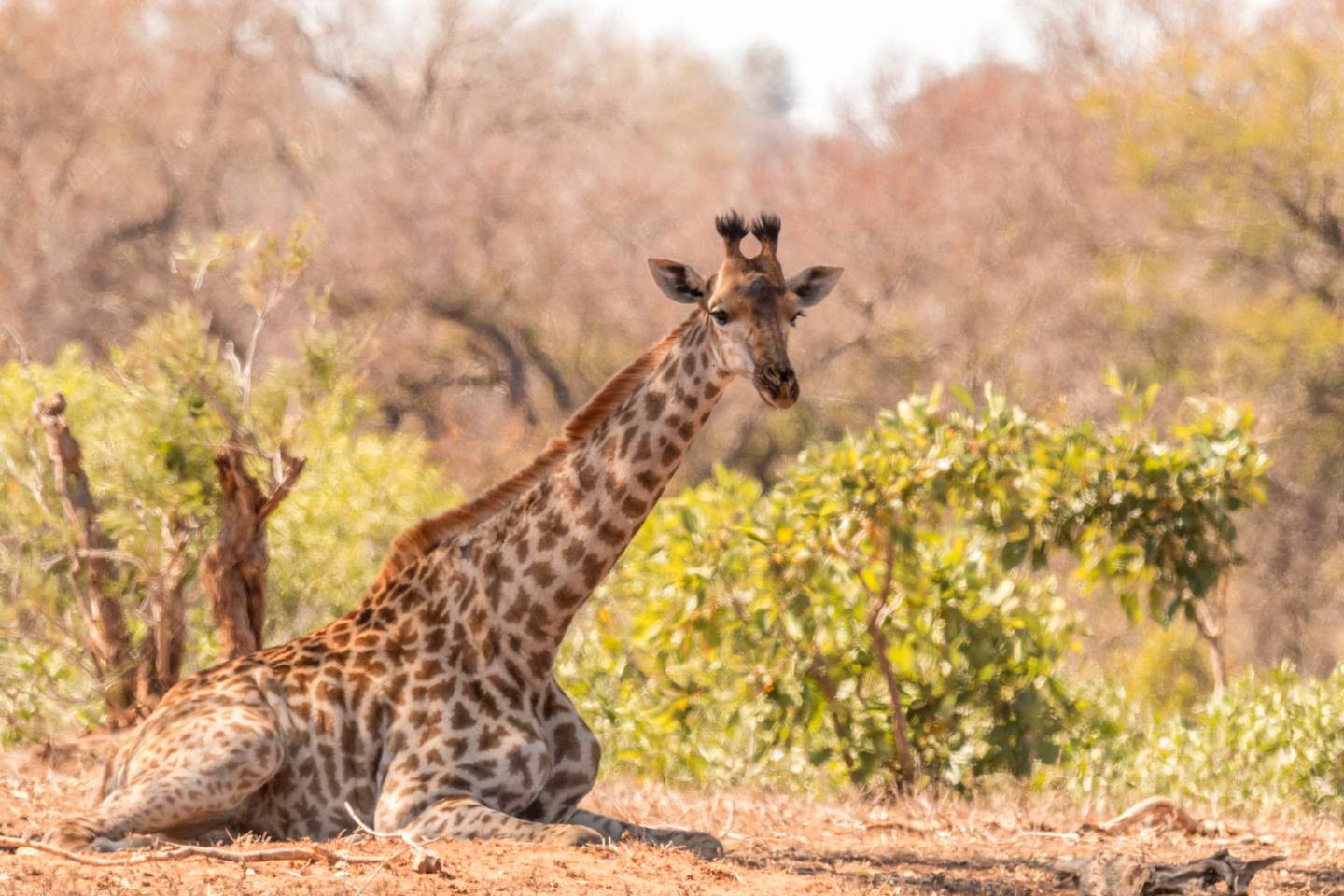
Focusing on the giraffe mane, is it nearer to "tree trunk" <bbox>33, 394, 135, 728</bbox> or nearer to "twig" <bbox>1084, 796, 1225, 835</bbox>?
"tree trunk" <bbox>33, 394, 135, 728</bbox>

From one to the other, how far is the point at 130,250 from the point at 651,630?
37461mm

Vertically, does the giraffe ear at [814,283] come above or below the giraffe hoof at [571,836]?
above

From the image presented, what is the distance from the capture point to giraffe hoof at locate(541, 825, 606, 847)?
6.87 metres

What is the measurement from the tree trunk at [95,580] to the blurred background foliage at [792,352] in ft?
0.73

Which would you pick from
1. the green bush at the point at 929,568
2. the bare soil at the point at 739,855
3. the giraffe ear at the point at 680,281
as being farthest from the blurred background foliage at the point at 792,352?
the giraffe ear at the point at 680,281

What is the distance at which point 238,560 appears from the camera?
1002 centimetres

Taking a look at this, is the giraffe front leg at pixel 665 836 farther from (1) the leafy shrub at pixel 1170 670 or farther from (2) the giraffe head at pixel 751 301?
(1) the leafy shrub at pixel 1170 670

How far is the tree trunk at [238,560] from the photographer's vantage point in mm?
9875

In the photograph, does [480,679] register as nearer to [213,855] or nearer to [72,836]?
[213,855]

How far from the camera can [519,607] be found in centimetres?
758

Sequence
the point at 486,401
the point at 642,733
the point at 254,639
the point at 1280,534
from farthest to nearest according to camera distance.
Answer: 1. the point at 486,401
2. the point at 1280,534
3. the point at 642,733
4. the point at 254,639

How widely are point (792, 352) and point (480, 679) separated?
30.3m

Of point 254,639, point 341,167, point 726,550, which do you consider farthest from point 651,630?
point 341,167

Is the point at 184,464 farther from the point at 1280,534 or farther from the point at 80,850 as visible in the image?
the point at 1280,534
